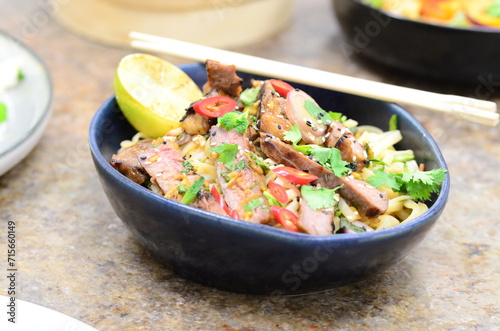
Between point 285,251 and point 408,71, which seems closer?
point 285,251

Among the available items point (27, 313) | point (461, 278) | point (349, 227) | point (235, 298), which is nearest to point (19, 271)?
point (27, 313)

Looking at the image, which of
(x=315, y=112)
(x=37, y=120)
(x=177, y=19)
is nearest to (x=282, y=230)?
(x=315, y=112)

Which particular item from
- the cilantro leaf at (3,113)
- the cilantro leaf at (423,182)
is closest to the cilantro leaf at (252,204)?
the cilantro leaf at (423,182)

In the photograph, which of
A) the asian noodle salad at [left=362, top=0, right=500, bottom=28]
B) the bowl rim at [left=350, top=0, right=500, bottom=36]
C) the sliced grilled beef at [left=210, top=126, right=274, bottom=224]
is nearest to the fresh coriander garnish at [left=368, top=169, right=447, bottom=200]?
the sliced grilled beef at [left=210, top=126, right=274, bottom=224]

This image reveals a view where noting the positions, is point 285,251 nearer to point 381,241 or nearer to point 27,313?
point 381,241

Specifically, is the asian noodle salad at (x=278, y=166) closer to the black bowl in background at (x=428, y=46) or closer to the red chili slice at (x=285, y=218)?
the red chili slice at (x=285, y=218)

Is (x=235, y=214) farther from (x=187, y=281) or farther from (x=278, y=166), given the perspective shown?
(x=187, y=281)

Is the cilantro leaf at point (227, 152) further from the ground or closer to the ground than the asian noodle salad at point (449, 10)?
further from the ground

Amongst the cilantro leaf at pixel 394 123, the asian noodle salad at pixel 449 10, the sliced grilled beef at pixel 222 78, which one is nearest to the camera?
the sliced grilled beef at pixel 222 78
